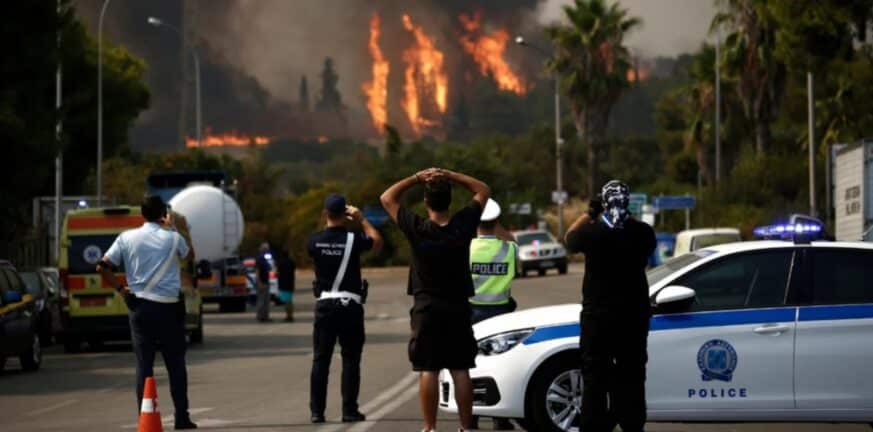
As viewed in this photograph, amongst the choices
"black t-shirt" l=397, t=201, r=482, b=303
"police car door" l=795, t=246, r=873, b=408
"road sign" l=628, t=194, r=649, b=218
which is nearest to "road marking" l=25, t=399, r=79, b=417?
"black t-shirt" l=397, t=201, r=482, b=303

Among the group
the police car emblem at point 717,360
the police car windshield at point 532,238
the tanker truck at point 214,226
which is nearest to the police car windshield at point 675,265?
the police car emblem at point 717,360

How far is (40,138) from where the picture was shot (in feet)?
110

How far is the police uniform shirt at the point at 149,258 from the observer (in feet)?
45.6

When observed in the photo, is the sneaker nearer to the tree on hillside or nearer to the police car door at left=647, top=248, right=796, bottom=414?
the police car door at left=647, top=248, right=796, bottom=414

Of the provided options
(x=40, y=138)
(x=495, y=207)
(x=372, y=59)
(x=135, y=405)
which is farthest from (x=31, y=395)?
(x=372, y=59)

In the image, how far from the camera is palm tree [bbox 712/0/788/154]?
63.4 meters

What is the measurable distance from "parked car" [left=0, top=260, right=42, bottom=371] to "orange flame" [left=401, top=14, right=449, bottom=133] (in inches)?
3891

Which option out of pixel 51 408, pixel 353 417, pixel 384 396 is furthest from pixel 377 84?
pixel 353 417

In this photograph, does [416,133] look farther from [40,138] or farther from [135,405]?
[135,405]

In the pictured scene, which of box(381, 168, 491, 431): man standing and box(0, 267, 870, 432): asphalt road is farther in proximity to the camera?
box(0, 267, 870, 432): asphalt road

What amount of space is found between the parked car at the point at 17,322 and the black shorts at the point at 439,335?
11.7 m

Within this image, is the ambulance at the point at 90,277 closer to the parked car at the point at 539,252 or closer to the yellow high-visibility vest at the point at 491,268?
the yellow high-visibility vest at the point at 491,268

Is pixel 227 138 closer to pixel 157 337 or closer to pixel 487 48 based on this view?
pixel 487 48

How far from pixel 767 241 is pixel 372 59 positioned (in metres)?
112
